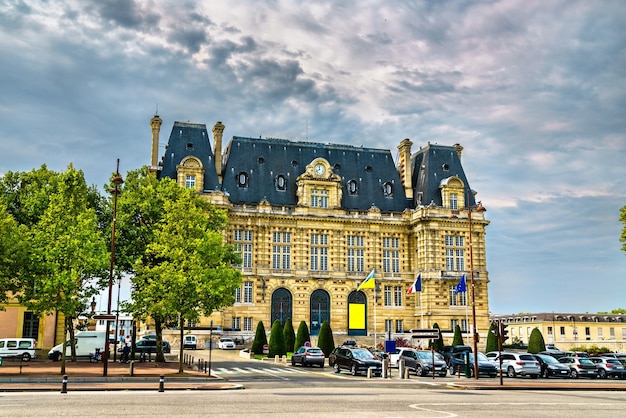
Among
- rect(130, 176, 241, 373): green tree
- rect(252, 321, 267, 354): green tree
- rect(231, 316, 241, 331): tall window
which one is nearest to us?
rect(130, 176, 241, 373): green tree

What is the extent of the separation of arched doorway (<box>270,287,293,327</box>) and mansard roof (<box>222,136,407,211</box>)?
10008 millimetres

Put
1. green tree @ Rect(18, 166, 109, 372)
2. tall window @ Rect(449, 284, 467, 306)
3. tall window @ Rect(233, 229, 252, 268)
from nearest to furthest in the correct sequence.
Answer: green tree @ Rect(18, 166, 109, 372) < tall window @ Rect(233, 229, 252, 268) < tall window @ Rect(449, 284, 467, 306)

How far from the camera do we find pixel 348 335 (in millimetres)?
70750

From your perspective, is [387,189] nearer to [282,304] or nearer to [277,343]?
[282,304]

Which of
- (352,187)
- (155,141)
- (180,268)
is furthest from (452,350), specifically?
(155,141)

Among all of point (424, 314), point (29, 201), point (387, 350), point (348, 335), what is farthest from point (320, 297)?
point (29, 201)

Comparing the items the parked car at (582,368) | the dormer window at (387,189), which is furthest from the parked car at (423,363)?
the dormer window at (387,189)

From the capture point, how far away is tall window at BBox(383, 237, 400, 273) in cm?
7544

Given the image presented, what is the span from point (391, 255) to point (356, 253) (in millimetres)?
4330

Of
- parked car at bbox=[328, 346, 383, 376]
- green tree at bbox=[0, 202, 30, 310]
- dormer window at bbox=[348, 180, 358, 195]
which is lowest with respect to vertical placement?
parked car at bbox=[328, 346, 383, 376]

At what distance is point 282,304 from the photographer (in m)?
71.4

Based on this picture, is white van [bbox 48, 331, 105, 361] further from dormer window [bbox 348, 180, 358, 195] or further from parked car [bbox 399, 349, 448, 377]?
dormer window [bbox 348, 180, 358, 195]

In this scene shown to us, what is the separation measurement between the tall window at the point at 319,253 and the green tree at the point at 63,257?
120 ft

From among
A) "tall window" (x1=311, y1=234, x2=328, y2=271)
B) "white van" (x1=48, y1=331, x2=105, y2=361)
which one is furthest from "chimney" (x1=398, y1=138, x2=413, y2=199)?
"white van" (x1=48, y1=331, x2=105, y2=361)
